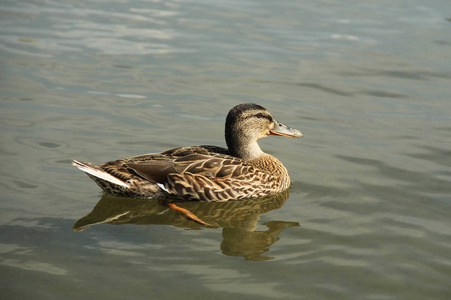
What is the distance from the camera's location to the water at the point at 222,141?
19.7ft

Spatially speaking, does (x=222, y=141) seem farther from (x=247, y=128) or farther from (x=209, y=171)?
(x=209, y=171)

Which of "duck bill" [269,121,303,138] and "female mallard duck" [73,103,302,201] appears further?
"duck bill" [269,121,303,138]

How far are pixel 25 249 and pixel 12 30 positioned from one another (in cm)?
888

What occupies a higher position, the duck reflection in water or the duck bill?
the duck bill

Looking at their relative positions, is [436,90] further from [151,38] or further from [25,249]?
[25,249]

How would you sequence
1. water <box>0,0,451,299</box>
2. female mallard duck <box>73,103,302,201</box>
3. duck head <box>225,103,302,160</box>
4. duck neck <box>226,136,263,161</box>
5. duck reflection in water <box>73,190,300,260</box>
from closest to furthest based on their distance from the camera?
water <box>0,0,451,299</box> < duck reflection in water <box>73,190,300,260</box> < female mallard duck <box>73,103,302,201</box> < duck head <box>225,103,302,160</box> < duck neck <box>226,136,263,161</box>

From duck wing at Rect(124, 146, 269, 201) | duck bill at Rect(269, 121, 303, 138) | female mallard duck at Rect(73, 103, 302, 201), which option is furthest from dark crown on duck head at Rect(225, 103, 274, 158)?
duck wing at Rect(124, 146, 269, 201)

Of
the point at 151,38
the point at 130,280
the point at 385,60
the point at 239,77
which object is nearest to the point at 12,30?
the point at 151,38

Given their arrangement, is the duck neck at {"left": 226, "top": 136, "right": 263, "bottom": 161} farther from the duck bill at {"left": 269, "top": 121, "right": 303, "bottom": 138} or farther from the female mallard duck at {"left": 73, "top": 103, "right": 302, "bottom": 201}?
the duck bill at {"left": 269, "top": 121, "right": 303, "bottom": 138}

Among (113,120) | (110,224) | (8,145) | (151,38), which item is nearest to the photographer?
(110,224)

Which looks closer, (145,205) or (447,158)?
(145,205)

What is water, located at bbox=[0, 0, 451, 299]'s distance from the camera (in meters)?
6.01

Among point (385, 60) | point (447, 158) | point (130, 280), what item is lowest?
point (130, 280)

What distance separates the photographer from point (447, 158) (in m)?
8.94
